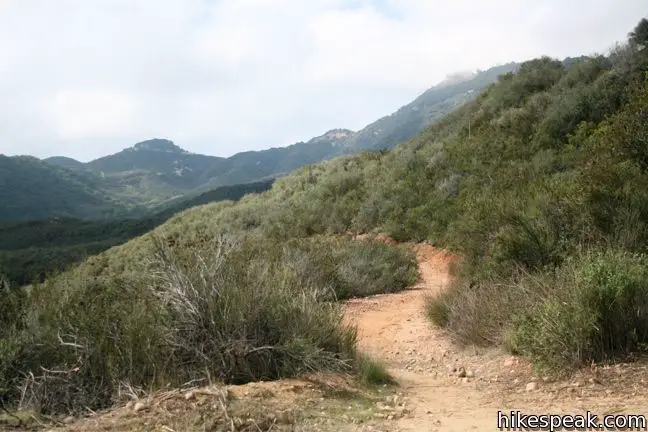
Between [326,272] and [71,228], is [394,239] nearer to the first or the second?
[326,272]

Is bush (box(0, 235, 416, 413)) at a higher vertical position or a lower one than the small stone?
higher

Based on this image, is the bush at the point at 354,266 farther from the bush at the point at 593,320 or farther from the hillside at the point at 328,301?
the bush at the point at 593,320

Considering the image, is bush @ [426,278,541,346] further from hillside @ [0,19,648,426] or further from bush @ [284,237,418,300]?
bush @ [284,237,418,300]

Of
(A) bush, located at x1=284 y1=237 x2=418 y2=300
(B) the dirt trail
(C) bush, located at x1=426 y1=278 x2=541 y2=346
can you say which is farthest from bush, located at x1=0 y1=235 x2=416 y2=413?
(A) bush, located at x1=284 y1=237 x2=418 y2=300

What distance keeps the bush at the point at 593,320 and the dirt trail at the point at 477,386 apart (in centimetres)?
25

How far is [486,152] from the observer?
24.2 meters

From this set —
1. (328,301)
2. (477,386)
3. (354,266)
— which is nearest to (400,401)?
(477,386)

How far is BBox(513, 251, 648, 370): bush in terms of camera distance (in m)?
5.50

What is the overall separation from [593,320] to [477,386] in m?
1.41

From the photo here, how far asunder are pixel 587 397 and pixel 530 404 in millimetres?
508

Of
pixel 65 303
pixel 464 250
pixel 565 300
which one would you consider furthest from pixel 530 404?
pixel 464 250

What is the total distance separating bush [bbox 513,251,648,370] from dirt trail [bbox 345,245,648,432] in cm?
25

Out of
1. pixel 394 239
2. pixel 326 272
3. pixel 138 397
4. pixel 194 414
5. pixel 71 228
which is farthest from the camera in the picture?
pixel 71 228

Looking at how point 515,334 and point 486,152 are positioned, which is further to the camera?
point 486,152
